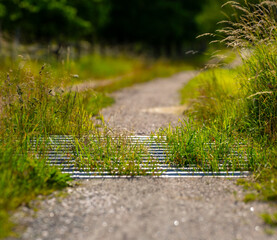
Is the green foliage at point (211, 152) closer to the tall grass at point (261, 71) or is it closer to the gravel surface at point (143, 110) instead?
the tall grass at point (261, 71)

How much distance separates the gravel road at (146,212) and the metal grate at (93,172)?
0.15m

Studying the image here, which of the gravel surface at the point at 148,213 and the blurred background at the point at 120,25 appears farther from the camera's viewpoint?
the blurred background at the point at 120,25

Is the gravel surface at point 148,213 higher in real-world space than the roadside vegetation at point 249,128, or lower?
lower

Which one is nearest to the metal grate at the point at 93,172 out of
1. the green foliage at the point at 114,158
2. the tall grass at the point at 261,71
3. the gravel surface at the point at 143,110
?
the green foliage at the point at 114,158

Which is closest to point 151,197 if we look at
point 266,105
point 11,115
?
point 266,105

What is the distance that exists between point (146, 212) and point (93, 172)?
1124mm

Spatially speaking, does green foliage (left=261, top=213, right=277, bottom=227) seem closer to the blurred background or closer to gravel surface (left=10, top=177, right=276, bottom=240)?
gravel surface (left=10, top=177, right=276, bottom=240)

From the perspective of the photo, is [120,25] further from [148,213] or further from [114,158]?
[148,213]

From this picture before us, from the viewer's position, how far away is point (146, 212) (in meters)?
2.79

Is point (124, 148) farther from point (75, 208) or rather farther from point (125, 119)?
point (125, 119)

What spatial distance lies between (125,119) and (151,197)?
3.38 metres

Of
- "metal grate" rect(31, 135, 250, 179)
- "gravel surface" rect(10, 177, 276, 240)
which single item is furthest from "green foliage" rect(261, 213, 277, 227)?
"metal grate" rect(31, 135, 250, 179)

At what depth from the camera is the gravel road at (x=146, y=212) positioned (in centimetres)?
247

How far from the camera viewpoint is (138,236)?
2.42m
